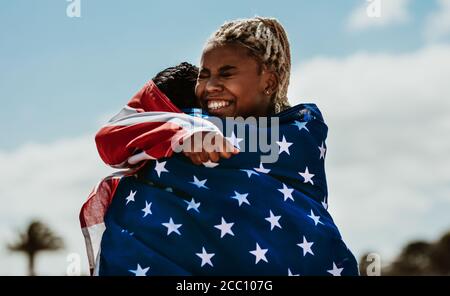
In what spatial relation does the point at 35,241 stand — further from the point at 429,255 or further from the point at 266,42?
the point at 266,42

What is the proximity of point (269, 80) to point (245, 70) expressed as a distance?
7.4 inches

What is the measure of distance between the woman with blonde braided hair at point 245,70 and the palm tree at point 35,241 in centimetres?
2968

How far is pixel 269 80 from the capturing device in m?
3.30

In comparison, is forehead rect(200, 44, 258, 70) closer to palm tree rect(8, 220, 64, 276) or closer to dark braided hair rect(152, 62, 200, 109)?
dark braided hair rect(152, 62, 200, 109)

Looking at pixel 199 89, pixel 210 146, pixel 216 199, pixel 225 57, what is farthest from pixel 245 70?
pixel 216 199

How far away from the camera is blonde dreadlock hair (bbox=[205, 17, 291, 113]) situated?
3195mm

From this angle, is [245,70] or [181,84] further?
[181,84]

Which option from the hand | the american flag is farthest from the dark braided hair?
the hand

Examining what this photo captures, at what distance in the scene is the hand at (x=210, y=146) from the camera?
2668 mm

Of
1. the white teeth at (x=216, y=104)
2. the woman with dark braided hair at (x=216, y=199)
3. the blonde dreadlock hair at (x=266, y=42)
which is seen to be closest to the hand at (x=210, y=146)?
the woman with dark braided hair at (x=216, y=199)

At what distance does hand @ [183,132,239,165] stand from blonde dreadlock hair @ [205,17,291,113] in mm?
644

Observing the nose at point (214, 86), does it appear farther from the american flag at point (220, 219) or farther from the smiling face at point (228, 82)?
the american flag at point (220, 219)

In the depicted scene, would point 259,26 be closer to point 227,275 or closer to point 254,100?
point 254,100
